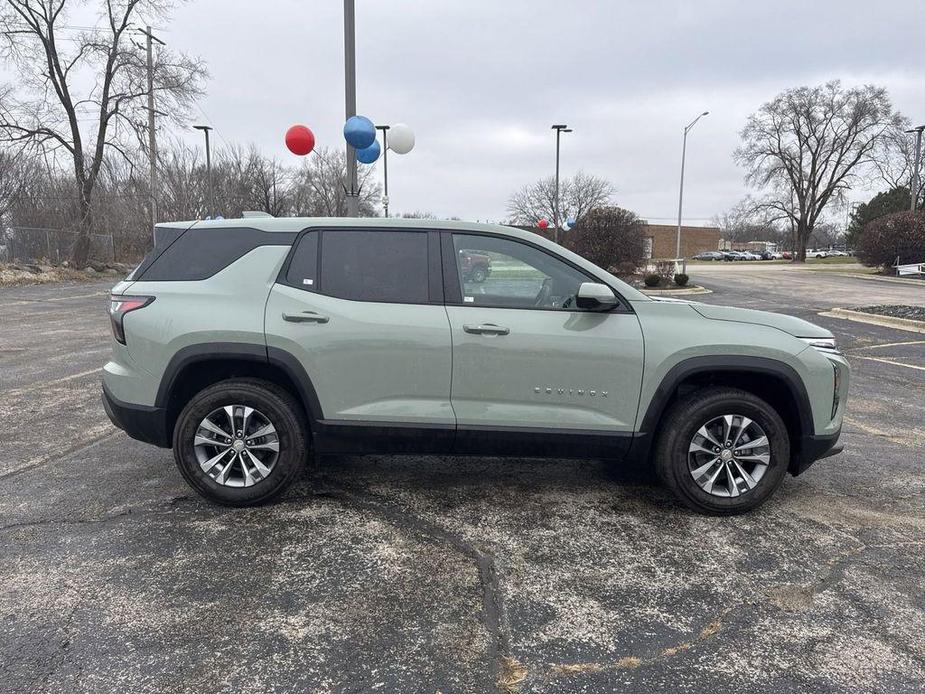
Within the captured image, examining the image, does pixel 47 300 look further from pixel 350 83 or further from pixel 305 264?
pixel 305 264

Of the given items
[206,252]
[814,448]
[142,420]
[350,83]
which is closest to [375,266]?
[206,252]

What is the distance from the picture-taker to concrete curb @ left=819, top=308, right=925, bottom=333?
12289mm

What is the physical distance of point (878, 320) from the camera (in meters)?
13.4

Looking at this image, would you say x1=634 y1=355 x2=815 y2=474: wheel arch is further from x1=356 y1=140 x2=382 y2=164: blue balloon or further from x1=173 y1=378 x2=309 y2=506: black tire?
x1=356 y1=140 x2=382 y2=164: blue balloon

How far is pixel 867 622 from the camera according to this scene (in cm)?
269

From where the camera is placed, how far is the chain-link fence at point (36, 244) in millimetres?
25547

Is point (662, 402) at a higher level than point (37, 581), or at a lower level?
higher

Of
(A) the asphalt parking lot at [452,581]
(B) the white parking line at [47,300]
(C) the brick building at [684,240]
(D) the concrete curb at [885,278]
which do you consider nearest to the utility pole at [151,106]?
(B) the white parking line at [47,300]

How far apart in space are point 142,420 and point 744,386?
3748 millimetres

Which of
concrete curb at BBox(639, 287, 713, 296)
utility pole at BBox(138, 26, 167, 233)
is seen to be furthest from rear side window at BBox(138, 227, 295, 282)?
utility pole at BBox(138, 26, 167, 233)

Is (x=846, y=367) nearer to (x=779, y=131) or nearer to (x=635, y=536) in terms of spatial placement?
(x=635, y=536)

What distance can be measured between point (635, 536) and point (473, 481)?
1217 millimetres

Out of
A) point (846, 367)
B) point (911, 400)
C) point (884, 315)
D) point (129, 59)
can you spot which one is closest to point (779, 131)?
point (884, 315)

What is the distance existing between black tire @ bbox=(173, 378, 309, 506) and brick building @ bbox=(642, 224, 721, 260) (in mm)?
70914
